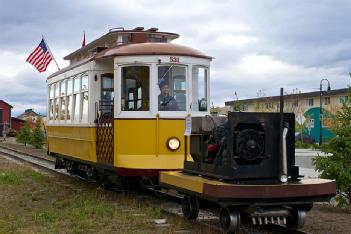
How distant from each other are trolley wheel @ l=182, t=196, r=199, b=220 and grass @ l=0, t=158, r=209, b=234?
0.13 metres

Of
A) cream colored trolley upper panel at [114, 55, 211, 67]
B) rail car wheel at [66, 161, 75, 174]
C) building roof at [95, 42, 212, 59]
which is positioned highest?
building roof at [95, 42, 212, 59]

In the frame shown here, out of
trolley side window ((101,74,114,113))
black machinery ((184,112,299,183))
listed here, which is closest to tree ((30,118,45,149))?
trolley side window ((101,74,114,113))

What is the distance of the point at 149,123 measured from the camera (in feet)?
35.0

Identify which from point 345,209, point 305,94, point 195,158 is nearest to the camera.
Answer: point 195,158

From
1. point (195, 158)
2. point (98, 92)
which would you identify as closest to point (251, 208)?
point (195, 158)

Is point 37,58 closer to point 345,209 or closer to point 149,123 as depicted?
point 149,123

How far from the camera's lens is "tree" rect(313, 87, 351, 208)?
9.89 meters

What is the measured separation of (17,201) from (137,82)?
3.47 metres

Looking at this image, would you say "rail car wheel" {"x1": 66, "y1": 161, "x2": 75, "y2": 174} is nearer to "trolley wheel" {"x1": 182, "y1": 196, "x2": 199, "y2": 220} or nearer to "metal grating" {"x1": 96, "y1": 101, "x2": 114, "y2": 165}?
"metal grating" {"x1": 96, "y1": 101, "x2": 114, "y2": 165}

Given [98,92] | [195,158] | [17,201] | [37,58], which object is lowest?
[17,201]

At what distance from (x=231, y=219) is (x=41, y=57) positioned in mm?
18107

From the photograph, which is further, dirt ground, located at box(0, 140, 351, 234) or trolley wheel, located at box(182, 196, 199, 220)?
trolley wheel, located at box(182, 196, 199, 220)

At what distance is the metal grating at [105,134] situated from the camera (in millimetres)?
10984

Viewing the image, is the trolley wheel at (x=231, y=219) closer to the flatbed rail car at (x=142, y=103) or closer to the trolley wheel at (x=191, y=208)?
the trolley wheel at (x=191, y=208)
